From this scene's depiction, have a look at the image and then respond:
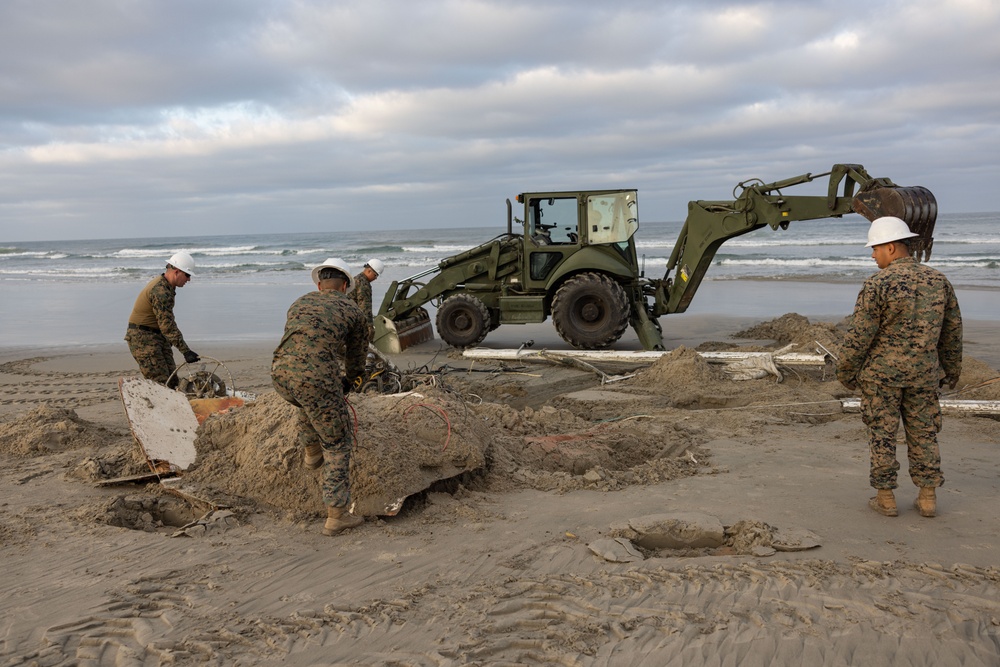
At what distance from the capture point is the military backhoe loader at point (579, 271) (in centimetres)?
1050

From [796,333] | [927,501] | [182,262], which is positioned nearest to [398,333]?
[182,262]

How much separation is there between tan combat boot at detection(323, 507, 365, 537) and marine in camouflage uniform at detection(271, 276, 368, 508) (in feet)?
0.13

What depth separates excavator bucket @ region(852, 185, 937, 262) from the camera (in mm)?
8055

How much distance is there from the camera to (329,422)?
442 centimetres

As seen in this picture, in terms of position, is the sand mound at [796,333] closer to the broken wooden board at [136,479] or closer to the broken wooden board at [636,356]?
the broken wooden board at [636,356]

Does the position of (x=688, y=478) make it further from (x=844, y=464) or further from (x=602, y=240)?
(x=602, y=240)

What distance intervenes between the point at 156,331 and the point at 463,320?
5765 mm

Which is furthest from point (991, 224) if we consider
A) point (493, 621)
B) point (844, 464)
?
point (493, 621)

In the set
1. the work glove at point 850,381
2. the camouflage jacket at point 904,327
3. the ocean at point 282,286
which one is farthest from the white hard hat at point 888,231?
the ocean at point 282,286

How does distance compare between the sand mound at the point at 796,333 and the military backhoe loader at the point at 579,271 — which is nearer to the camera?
the sand mound at the point at 796,333

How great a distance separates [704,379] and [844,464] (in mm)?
2928

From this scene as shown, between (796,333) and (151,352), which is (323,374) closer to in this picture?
(151,352)

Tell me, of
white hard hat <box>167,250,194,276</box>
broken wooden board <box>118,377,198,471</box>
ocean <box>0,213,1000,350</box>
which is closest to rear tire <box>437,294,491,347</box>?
ocean <box>0,213,1000,350</box>

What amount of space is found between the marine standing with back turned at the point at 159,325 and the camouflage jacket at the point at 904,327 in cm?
502
